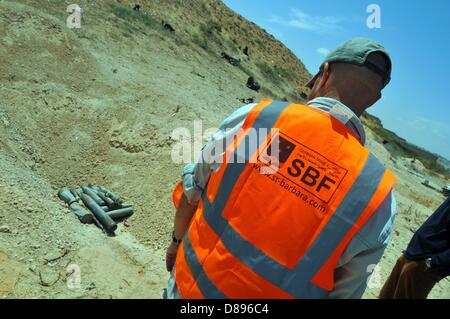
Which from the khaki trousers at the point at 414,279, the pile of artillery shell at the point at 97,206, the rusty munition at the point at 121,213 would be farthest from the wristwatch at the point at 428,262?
the rusty munition at the point at 121,213

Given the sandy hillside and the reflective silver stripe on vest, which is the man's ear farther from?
the sandy hillside

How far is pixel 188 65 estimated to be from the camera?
62.1 feet

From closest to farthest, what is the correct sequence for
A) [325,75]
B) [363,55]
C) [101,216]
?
[363,55] < [325,75] < [101,216]

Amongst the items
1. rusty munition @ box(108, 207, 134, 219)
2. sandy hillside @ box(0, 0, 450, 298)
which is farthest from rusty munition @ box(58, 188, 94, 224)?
rusty munition @ box(108, 207, 134, 219)

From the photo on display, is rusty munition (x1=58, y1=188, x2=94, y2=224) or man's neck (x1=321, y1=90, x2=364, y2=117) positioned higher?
man's neck (x1=321, y1=90, x2=364, y2=117)

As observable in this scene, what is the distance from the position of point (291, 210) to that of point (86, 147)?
776cm

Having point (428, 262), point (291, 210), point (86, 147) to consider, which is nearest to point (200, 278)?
point (291, 210)

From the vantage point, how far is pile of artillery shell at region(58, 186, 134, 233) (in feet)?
21.7

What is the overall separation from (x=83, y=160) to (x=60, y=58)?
13.4 ft

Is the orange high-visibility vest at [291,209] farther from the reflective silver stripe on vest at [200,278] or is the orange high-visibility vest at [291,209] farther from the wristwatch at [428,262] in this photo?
the wristwatch at [428,262]

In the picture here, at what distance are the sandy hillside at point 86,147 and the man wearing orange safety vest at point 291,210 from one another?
11.7ft

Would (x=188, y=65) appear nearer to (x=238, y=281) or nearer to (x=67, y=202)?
(x=67, y=202)

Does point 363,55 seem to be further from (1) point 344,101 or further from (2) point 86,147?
(2) point 86,147

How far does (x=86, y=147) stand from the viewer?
867 centimetres
